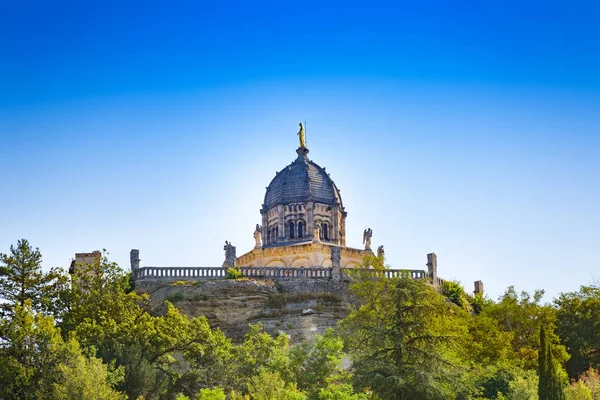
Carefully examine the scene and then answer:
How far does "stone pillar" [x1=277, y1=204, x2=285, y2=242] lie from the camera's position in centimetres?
6906

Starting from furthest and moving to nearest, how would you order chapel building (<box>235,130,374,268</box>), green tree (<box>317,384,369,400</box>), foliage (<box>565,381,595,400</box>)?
1. chapel building (<box>235,130,374,268</box>)
2. foliage (<box>565,381,595,400</box>)
3. green tree (<box>317,384,369,400</box>)

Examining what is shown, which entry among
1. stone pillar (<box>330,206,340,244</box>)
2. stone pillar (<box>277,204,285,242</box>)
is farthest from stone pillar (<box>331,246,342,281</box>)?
stone pillar (<box>277,204,285,242</box>)

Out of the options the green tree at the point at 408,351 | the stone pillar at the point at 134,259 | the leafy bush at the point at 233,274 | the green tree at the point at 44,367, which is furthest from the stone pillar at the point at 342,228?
the green tree at the point at 44,367

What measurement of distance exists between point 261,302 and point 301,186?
66.0ft

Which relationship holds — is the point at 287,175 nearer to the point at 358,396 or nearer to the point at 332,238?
the point at 332,238

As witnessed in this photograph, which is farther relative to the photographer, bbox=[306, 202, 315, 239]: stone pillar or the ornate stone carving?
the ornate stone carving

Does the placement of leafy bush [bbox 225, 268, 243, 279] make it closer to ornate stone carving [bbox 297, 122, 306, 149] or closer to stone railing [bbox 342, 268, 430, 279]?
stone railing [bbox 342, 268, 430, 279]

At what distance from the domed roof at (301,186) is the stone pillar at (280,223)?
2.08ft

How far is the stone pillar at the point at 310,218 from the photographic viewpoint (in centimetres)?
6849

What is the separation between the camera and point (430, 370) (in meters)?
34.5

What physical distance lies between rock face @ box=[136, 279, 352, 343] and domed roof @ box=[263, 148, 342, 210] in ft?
56.6

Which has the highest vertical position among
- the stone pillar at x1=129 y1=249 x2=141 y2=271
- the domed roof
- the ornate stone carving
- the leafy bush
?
the ornate stone carving

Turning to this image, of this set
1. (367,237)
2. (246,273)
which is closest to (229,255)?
(246,273)

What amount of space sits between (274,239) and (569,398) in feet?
114
